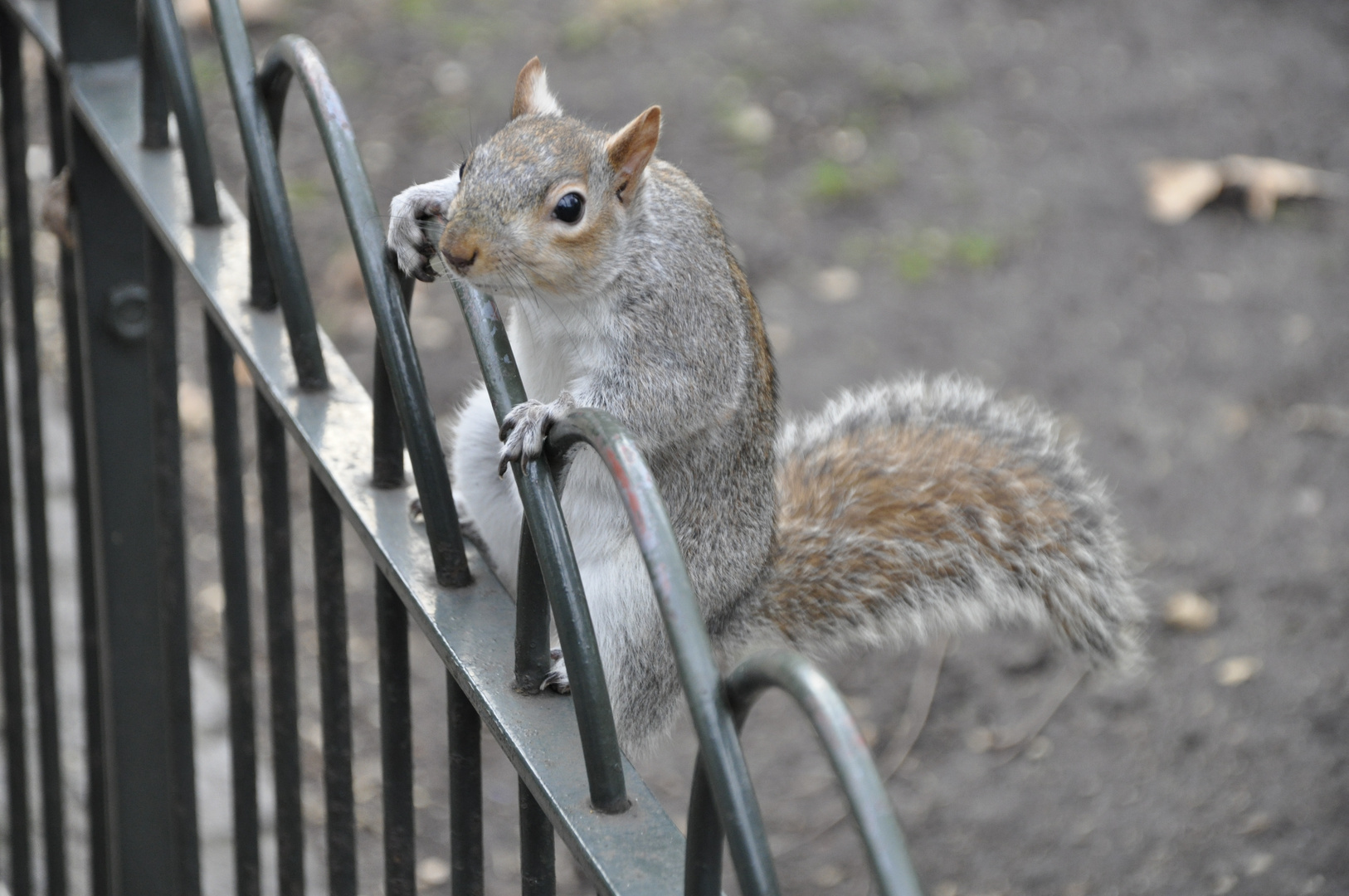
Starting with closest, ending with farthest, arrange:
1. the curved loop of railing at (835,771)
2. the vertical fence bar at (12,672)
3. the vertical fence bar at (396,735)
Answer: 1. the curved loop of railing at (835,771)
2. the vertical fence bar at (396,735)
3. the vertical fence bar at (12,672)

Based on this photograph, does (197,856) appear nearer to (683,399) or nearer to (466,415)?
(466,415)

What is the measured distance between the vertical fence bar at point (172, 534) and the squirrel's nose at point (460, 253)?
23cm

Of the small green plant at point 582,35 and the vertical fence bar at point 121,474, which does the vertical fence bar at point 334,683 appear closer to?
A: the vertical fence bar at point 121,474

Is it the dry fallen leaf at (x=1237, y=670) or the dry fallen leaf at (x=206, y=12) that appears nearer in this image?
the dry fallen leaf at (x=1237, y=670)

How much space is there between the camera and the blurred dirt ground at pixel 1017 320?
76.9 inches

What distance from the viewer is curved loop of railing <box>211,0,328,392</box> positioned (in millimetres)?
835

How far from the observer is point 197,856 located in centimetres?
117

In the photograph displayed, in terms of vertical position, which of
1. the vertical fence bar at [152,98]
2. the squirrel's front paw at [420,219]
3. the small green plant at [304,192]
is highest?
the small green plant at [304,192]

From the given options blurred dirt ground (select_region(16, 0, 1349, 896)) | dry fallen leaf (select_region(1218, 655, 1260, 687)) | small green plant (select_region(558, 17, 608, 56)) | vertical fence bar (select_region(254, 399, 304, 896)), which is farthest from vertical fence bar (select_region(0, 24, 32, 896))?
small green plant (select_region(558, 17, 608, 56))

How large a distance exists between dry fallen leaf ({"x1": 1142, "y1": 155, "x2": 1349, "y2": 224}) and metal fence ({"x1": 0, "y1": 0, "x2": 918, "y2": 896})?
240cm

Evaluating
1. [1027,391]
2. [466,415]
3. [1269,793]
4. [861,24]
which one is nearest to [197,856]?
[466,415]

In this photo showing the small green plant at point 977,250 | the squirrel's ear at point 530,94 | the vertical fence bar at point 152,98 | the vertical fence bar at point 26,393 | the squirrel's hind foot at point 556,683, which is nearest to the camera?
the squirrel's hind foot at point 556,683

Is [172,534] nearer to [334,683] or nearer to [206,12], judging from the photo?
[334,683]

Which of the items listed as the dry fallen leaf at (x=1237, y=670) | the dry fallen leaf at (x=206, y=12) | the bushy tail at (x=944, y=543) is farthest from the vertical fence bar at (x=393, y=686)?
the dry fallen leaf at (x=206, y=12)
